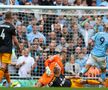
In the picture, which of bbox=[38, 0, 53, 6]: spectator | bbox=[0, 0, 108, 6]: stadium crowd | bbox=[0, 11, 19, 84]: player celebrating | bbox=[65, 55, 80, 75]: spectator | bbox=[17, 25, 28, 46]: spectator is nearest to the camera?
bbox=[0, 11, 19, 84]: player celebrating

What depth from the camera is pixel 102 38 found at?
42.1ft

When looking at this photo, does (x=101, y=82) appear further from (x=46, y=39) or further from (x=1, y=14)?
(x=1, y=14)

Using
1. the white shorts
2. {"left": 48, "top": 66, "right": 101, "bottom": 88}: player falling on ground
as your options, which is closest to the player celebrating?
{"left": 48, "top": 66, "right": 101, "bottom": 88}: player falling on ground

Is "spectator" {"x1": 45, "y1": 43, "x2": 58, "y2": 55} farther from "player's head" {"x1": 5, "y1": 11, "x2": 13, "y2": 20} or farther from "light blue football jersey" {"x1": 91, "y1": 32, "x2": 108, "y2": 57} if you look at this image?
"player's head" {"x1": 5, "y1": 11, "x2": 13, "y2": 20}

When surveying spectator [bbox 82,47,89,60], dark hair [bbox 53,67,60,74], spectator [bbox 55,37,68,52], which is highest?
spectator [bbox 55,37,68,52]

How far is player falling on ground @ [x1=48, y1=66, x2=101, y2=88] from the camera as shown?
11.4m

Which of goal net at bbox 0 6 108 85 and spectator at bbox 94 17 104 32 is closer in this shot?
goal net at bbox 0 6 108 85

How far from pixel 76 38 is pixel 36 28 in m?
0.90

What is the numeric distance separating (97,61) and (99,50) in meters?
0.25

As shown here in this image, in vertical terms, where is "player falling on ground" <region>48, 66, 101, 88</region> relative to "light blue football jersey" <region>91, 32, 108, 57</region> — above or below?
below

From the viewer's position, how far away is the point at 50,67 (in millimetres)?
12117

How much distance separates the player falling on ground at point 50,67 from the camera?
11.8 metres

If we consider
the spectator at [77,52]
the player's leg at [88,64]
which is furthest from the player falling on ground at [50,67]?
the player's leg at [88,64]

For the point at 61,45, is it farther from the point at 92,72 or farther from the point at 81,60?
the point at 92,72
